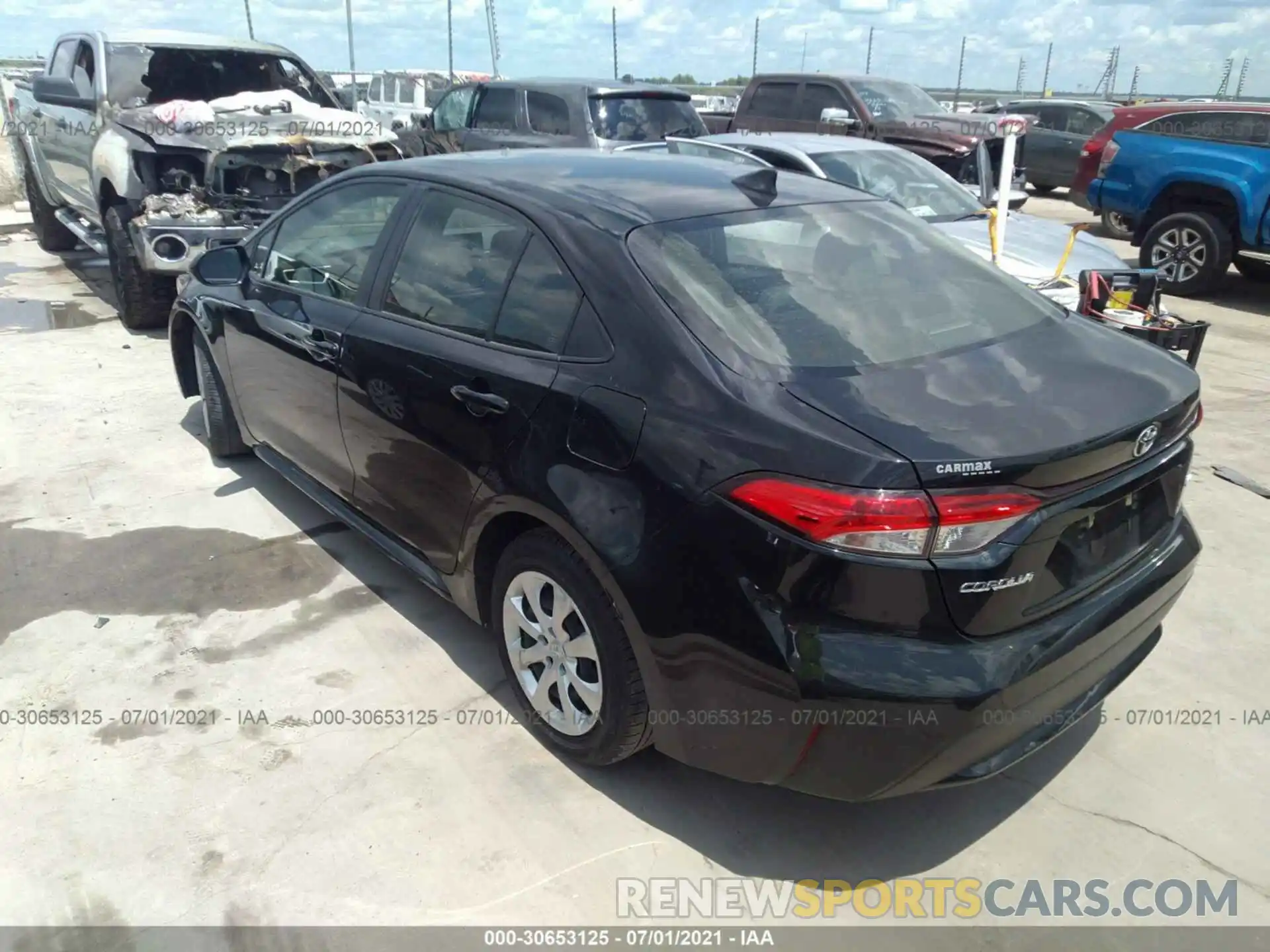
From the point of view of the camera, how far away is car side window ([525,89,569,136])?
997 cm

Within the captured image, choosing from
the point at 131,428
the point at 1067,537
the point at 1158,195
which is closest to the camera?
the point at 1067,537

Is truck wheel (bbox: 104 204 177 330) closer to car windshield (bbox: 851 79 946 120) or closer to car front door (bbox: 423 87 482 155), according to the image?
car front door (bbox: 423 87 482 155)

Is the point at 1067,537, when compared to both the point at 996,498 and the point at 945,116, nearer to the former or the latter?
the point at 996,498

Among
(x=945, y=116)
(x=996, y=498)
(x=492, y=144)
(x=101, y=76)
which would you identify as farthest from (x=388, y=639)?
(x=945, y=116)

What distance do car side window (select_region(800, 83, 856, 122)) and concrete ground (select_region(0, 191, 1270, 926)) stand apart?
945 centimetres

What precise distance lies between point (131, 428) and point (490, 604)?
3.41m

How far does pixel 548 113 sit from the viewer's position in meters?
10.1

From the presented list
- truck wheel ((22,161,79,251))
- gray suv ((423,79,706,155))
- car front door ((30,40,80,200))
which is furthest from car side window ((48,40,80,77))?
gray suv ((423,79,706,155))

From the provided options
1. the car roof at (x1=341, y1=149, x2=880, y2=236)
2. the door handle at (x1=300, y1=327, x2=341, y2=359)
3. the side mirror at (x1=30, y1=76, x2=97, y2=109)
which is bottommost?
the door handle at (x1=300, y1=327, x2=341, y2=359)

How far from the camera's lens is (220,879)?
8.13 feet

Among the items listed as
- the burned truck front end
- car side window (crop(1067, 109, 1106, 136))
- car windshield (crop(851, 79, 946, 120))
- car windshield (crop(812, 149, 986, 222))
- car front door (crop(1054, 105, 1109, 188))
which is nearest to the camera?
the burned truck front end

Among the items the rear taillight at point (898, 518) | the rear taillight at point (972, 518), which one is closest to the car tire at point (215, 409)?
the rear taillight at point (898, 518)

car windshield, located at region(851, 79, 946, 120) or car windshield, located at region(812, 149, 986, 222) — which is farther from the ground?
car windshield, located at region(851, 79, 946, 120)

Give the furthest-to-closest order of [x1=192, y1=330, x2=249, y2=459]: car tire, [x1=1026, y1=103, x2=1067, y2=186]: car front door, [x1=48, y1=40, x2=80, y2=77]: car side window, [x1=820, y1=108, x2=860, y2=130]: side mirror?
[x1=1026, y1=103, x2=1067, y2=186]: car front door, [x1=820, y1=108, x2=860, y2=130]: side mirror, [x1=48, y1=40, x2=80, y2=77]: car side window, [x1=192, y1=330, x2=249, y2=459]: car tire
